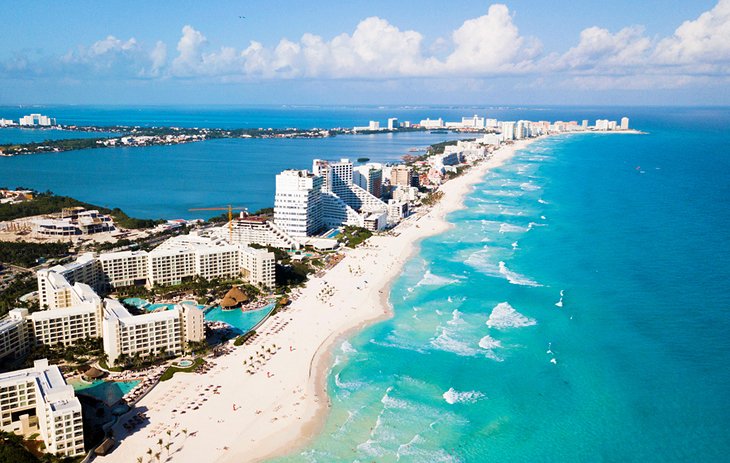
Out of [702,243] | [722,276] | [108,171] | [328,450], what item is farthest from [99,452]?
[108,171]

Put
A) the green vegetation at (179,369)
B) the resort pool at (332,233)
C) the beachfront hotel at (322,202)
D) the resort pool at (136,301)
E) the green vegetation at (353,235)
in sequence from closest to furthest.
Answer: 1. the green vegetation at (179,369)
2. the resort pool at (136,301)
3. the green vegetation at (353,235)
4. the beachfront hotel at (322,202)
5. the resort pool at (332,233)

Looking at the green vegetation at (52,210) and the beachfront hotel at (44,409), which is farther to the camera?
the green vegetation at (52,210)

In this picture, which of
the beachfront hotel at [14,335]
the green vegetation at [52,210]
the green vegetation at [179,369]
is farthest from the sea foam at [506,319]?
the green vegetation at [52,210]

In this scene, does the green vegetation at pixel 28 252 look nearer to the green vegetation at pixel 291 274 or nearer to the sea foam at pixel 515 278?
the green vegetation at pixel 291 274

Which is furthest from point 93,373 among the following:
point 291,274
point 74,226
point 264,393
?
point 74,226

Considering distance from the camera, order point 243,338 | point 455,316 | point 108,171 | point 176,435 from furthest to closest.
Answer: point 108,171 → point 455,316 → point 243,338 → point 176,435

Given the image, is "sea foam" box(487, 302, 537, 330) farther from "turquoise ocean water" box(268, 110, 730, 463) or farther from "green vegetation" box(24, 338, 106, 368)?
"green vegetation" box(24, 338, 106, 368)

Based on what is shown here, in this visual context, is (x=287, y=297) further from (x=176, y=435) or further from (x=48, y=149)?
(x=48, y=149)
